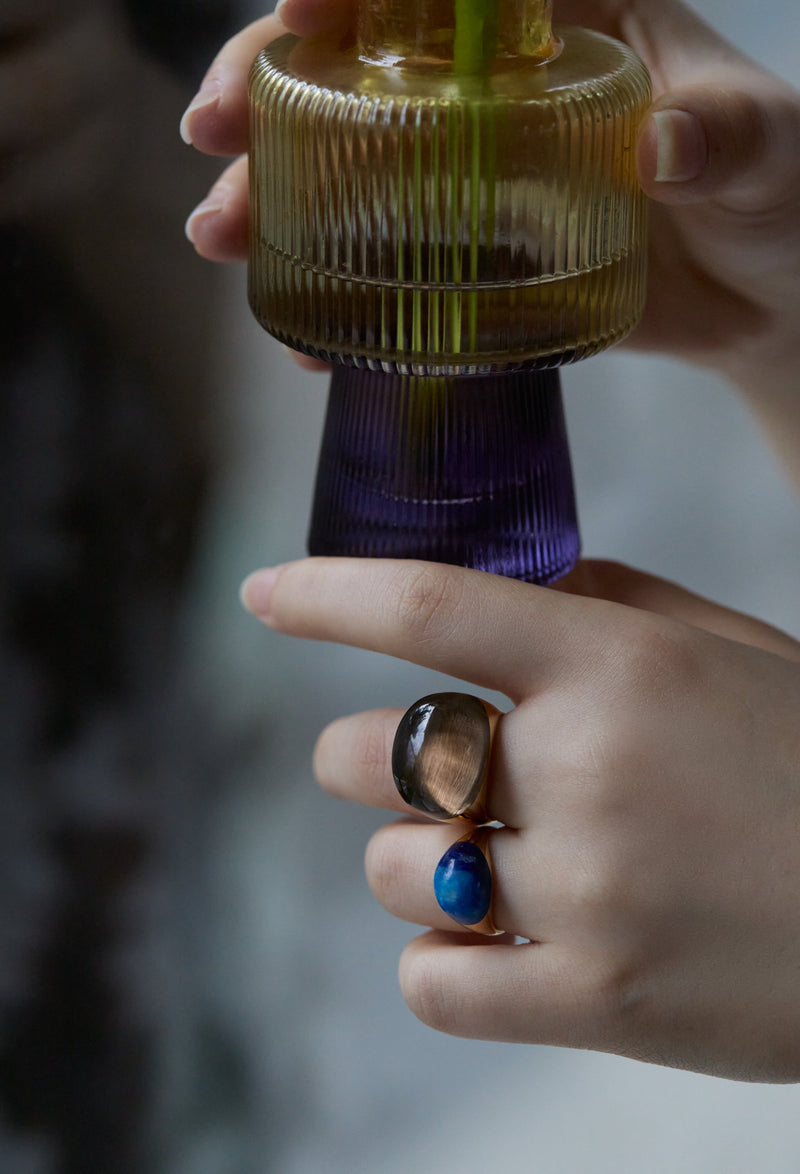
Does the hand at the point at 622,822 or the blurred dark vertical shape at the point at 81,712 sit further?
the blurred dark vertical shape at the point at 81,712

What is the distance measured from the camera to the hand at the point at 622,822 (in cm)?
38

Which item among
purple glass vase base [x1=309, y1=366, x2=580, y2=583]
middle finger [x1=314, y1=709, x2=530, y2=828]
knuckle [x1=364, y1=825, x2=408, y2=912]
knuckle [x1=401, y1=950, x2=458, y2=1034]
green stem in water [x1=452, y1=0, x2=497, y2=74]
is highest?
green stem in water [x1=452, y1=0, x2=497, y2=74]

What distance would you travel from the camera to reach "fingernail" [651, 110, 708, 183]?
365mm

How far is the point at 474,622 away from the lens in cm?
40

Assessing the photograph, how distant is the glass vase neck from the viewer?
353 millimetres

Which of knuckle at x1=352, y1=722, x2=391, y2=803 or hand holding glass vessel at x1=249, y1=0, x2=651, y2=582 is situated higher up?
hand holding glass vessel at x1=249, y1=0, x2=651, y2=582

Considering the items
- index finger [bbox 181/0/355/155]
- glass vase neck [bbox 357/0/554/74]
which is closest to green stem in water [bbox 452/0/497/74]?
glass vase neck [bbox 357/0/554/74]

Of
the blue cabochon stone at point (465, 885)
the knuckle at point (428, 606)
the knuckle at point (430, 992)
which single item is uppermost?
the knuckle at point (428, 606)

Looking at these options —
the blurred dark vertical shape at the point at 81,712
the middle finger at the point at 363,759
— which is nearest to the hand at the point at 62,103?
the blurred dark vertical shape at the point at 81,712

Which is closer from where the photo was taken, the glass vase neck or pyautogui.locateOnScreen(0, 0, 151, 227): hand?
the glass vase neck

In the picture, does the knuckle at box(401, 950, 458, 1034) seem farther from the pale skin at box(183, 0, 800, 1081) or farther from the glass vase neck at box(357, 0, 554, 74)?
the glass vase neck at box(357, 0, 554, 74)

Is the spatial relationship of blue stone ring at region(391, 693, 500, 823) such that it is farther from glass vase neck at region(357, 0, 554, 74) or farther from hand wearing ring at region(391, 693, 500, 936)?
glass vase neck at region(357, 0, 554, 74)

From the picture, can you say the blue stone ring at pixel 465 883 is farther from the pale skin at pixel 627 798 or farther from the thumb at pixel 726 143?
the thumb at pixel 726 143

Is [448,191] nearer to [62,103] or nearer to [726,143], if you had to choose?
[726,143]
